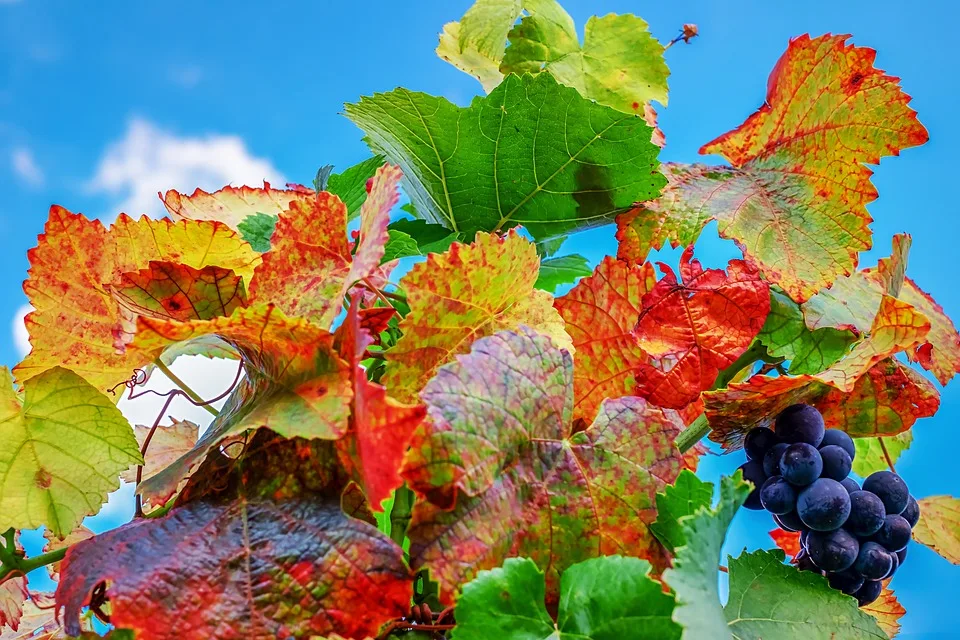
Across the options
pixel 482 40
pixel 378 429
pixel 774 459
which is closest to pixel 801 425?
pixel 774 459

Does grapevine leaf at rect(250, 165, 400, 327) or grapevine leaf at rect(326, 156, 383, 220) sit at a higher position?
grapevine leaf at rect(326, 156, 383, 220)

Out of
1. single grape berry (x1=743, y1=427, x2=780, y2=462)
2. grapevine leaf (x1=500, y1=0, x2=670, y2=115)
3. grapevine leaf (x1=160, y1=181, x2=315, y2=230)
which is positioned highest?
grapevine leaf (x1=500, y1=0, x2=670, y2=115)

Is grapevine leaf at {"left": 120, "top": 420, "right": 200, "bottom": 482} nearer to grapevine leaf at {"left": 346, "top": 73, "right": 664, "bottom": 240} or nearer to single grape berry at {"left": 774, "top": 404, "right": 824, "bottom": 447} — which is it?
grapevine leaf at {"left": 346, "top": 73, "right": 664, "bottom": 240}

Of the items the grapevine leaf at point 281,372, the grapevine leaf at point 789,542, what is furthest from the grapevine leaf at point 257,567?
the grapevine leaf at point 789,542

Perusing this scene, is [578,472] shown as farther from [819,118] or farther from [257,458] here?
[819,118]

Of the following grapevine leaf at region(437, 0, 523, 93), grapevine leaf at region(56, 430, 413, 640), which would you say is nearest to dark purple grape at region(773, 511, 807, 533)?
grapevine leaf at region(56, 430, 413, 640)

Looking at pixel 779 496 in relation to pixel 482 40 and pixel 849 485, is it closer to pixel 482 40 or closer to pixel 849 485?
pixel 849 485
